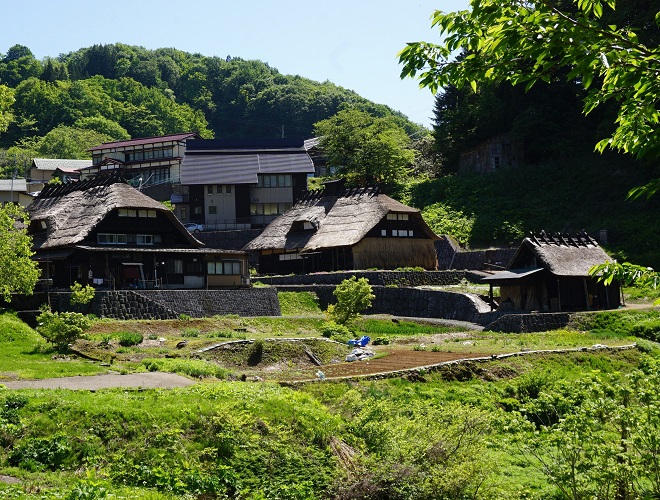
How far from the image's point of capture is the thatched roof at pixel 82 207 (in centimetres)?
4606

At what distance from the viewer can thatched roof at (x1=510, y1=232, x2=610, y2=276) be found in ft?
133

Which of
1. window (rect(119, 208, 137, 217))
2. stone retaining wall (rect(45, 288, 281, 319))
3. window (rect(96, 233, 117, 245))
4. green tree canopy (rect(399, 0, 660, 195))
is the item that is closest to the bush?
stone retaining wall (rect(45, 288, 281, 319))

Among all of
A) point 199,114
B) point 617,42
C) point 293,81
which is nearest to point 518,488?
point 617,42

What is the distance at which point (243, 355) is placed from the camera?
2945 centimetres

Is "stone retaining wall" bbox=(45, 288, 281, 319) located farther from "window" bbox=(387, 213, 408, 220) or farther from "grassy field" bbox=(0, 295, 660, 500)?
"grassy field" bbox=(0, 295, 660, 500)

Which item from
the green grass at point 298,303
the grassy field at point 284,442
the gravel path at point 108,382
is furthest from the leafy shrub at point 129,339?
the green grass at point 298,303

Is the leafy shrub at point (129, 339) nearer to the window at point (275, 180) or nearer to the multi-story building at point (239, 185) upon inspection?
the multi-story building at point (239, 185)

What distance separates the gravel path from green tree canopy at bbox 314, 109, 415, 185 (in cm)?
4988

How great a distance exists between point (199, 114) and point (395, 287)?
96249mm

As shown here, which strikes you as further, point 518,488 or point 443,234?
point 443,234

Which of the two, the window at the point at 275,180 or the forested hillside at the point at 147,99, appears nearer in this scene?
the window at the point at 275,180

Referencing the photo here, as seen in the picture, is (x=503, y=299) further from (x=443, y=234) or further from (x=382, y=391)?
(x=382, y=391)

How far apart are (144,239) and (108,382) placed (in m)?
28.0

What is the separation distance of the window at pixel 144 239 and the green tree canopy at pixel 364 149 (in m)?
26.2
